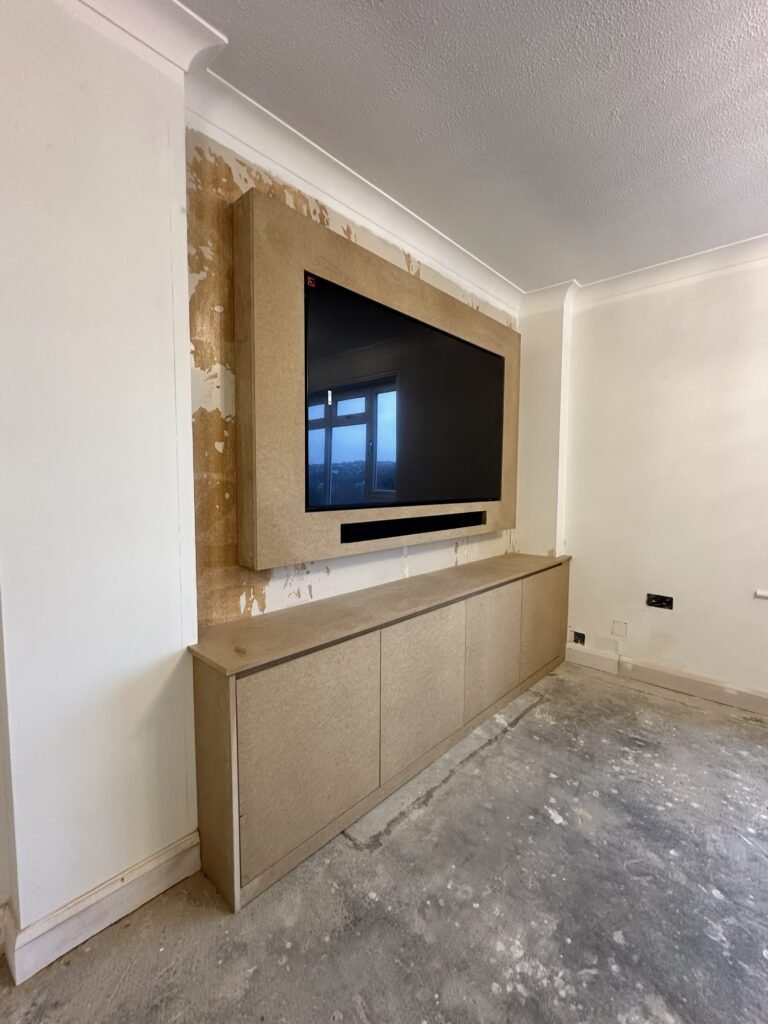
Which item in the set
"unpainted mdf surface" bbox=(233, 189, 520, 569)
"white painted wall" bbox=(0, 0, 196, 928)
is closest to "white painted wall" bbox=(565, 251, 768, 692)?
"unpainted mdf surface" bbox=(233, 189, 520, 569)

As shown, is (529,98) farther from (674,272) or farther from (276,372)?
(674,272)

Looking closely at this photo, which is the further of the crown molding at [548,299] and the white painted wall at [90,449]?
the crown molding at [548,299]

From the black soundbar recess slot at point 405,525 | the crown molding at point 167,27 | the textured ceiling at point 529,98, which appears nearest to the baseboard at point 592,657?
the black soundbar recess slot at point 405,525

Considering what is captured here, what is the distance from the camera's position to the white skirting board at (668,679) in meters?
2.56

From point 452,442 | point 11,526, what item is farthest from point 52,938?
point 452,442

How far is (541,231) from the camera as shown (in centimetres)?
235

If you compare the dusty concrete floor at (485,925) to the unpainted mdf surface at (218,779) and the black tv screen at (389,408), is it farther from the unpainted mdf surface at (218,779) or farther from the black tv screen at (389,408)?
the black tv screen at (389,408)

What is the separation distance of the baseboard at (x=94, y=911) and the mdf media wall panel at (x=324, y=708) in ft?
0.27

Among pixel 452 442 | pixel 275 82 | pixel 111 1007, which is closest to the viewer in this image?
pixel 111 1007

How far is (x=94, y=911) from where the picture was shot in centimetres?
126

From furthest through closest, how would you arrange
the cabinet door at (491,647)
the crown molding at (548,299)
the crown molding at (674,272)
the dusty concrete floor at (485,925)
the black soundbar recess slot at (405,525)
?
the crown molding at (548,299) → the crown molding at (674,272) → the cabinet door at (491,647) → the black soundbar recess slot at (405,525) → the dusty concrete floor at (485,925)

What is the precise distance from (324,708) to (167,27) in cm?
217

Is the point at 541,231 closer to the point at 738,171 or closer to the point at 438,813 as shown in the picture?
the point at 738,171

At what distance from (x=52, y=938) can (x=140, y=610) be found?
893mm
